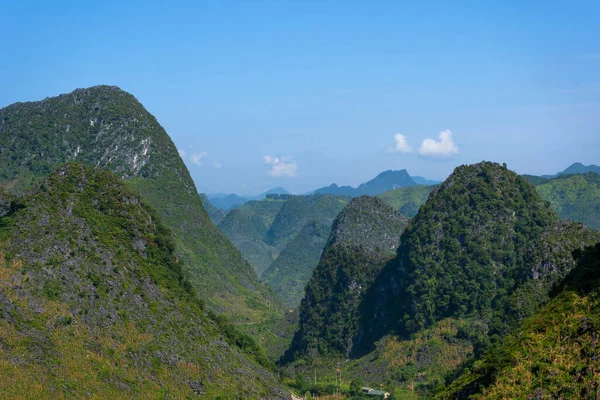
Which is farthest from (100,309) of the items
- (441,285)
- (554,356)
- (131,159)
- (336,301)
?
(131,159)

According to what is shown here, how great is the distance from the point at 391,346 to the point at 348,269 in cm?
2117

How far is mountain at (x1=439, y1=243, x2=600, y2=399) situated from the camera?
37.7m

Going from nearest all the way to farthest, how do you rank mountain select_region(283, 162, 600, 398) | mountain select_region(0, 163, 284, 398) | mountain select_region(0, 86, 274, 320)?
mountain select_region(0, 163, 284, 398) < mountain select_region(283, 162, 600, 398) < mountain select_region(0, 86, 274, 320)

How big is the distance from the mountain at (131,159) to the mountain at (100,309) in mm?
61723

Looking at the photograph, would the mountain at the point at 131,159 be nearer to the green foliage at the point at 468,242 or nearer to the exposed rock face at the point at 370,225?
the exposed rock face at the point at 370,225

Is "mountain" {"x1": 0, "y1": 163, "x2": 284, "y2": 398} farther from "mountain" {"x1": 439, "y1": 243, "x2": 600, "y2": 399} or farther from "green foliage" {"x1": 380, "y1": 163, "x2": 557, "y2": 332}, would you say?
"green foliage" {"x1": 380, "y1": 163, "x2": 557, "y2": 332}

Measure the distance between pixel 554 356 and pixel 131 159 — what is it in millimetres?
121165

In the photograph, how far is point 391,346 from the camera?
→ 8988 cm

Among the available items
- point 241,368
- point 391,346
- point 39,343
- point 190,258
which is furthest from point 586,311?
point 190,258

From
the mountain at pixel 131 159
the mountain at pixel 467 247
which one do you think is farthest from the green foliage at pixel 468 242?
the mountain at pixel 131 159

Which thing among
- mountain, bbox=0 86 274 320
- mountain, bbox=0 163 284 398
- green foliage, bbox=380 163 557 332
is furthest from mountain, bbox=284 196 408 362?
mountain, bbox=0 163 284 398

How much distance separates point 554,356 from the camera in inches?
1572

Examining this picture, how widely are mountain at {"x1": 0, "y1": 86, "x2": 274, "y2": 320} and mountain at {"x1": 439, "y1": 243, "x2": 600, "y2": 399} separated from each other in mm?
88498

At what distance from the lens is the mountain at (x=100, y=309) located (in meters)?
47.8
